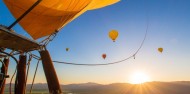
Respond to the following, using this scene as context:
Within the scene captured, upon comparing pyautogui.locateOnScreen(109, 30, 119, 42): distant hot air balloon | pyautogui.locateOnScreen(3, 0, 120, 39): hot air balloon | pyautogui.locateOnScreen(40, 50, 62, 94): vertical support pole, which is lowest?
pyautogui.locateOnScreen(40, 50, 62, 94): vertical support pole

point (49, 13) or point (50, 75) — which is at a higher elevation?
point (49, 13)

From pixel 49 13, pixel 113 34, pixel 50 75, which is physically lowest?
pixel 50 75

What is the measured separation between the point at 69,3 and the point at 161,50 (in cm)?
2477

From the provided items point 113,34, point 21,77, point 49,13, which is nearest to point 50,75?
point 21,77

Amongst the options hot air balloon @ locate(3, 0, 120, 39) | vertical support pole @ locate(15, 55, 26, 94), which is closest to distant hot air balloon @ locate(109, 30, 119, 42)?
hot air balloon @ locate(3, 0, 120, 39)

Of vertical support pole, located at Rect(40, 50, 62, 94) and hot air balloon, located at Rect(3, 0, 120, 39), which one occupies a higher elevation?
hot air balloon, located at Rect(3, 0, 120, 39)

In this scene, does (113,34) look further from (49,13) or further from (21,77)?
(21,77)

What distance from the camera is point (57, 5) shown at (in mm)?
10094

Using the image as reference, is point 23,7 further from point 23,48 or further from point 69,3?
point 23,48

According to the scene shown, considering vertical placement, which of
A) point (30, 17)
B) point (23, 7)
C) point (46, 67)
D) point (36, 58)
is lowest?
point (46, 67)

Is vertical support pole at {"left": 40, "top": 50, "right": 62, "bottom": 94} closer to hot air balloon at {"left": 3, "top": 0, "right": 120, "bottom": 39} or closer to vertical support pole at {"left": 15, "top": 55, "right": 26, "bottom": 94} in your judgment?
vertical support pole at {"left": 15, "top": 55, "right": 26, "bottom": 94}

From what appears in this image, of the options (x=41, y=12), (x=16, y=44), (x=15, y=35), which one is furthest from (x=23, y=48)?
(x=41, y=12)

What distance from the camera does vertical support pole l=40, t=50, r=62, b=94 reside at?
3.65 meters

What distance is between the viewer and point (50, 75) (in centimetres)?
377
